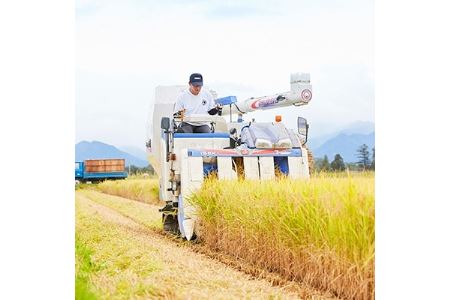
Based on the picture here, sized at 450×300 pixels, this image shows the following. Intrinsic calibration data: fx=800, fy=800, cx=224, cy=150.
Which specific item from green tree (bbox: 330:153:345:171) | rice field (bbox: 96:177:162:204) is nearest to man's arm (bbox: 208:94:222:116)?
green tree (bbox: 330:153:345:171)

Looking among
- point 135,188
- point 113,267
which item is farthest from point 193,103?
point 135,188

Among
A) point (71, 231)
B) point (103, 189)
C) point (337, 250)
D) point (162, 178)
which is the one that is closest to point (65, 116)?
point (71, 231)

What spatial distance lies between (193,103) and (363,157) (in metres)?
2.77

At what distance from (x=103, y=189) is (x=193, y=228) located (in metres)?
8.94

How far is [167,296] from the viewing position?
3762 mm

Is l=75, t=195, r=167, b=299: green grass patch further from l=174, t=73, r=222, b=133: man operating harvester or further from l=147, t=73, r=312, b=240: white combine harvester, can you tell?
l=174, t=73, r=222, b=133: man operating harvester

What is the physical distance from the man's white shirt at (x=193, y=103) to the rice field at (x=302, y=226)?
2.59 ft

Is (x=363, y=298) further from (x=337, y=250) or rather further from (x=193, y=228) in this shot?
(x=193, y=228)

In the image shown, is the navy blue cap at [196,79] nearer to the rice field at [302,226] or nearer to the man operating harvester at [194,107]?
the rice field at [302,226]

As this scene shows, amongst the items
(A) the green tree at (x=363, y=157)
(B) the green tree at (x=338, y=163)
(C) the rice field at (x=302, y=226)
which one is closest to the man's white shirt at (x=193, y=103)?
(C) the rice field at (x=302, y=226)

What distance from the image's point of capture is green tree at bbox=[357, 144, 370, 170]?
3842 millimetres

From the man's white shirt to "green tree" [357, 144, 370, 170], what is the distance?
2505 millimetres

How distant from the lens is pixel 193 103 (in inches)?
255

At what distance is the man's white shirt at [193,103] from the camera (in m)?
6.33
